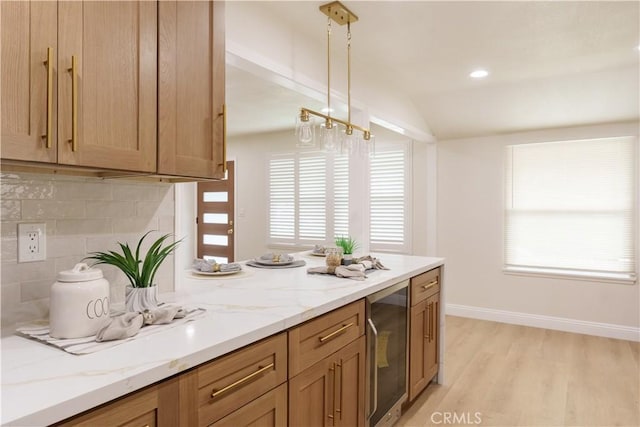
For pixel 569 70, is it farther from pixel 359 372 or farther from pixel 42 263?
pixel 42 263

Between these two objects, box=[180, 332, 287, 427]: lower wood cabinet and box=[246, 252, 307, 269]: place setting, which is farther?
box=[246, 252, 307, 269]: place setting

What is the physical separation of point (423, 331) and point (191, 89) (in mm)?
1977

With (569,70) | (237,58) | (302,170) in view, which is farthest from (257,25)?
(302,170)

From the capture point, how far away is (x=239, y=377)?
1213 mm

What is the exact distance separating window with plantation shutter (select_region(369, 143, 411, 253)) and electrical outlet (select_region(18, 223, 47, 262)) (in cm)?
406

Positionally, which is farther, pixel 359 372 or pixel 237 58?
pixel 237 58

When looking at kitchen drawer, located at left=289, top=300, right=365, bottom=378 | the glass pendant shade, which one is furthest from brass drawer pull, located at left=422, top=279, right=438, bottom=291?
Answer: the glass pendant shade

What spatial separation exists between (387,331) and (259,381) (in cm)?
103

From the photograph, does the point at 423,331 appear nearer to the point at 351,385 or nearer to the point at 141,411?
the point at 351,385

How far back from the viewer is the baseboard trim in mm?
3918

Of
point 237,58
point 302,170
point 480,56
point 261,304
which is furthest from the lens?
point 302,170

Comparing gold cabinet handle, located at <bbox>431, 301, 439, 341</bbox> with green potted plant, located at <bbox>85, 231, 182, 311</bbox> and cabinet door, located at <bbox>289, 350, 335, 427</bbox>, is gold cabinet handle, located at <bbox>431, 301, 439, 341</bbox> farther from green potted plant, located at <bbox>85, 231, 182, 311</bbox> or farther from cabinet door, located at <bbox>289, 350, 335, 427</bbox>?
green potted plant, located at <bbox>85, 231, 182, 311</bbox>

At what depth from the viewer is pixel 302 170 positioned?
5.64m

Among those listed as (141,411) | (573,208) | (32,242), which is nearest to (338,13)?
(32,242)
